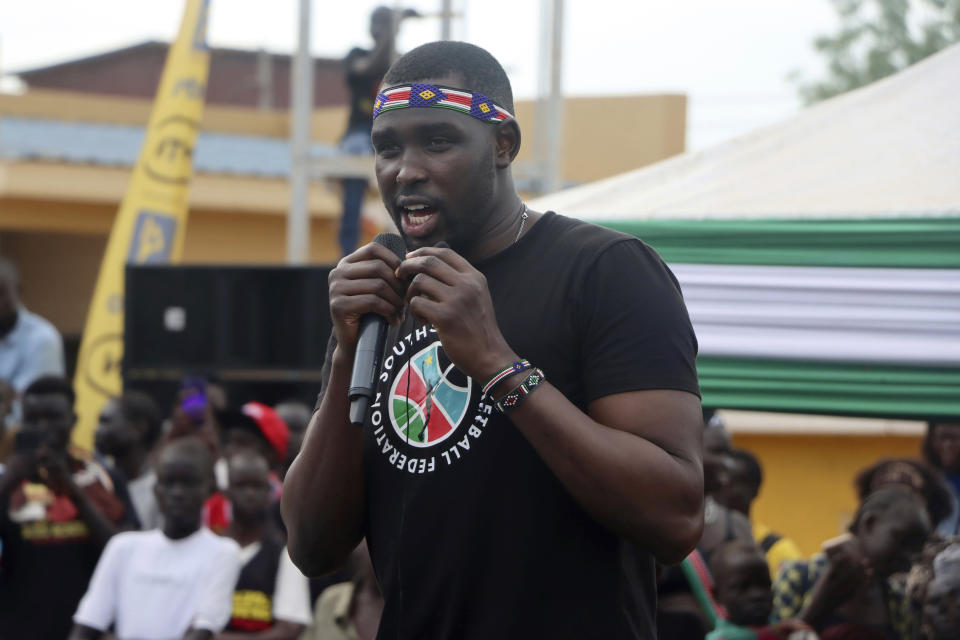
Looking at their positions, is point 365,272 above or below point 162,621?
above

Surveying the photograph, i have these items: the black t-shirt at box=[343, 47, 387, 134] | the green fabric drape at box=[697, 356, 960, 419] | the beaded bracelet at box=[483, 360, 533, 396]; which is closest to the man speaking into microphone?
the beaded bracelet at box=[483, 360, 533, 396]

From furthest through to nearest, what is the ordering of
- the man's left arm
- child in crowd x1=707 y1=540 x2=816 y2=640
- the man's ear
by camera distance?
child in crowd x1=707 y1=540 x2=816 y2=640 < the man's ear < the man's left arm

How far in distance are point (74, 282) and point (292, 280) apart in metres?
12.3

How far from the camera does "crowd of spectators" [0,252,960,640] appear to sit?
479 centimetres

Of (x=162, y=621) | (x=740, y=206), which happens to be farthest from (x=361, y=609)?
(x=740, y=206)

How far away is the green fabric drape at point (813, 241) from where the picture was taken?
388 cm

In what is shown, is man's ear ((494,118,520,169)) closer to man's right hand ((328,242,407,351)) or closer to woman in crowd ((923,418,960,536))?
man's right hand ((328,242,407,351))

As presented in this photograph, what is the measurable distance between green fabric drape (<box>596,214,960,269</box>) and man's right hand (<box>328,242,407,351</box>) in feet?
7.35

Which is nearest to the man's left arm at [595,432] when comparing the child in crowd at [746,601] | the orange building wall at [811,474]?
the child in crowd at [746,601]

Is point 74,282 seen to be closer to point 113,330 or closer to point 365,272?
point 113,330

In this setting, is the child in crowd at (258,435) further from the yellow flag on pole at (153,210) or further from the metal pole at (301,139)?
the metal pole at (301,139)

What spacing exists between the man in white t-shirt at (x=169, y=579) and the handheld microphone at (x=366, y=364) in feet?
10.7

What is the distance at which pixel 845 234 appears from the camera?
4.02 meters

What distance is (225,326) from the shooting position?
940 cm
